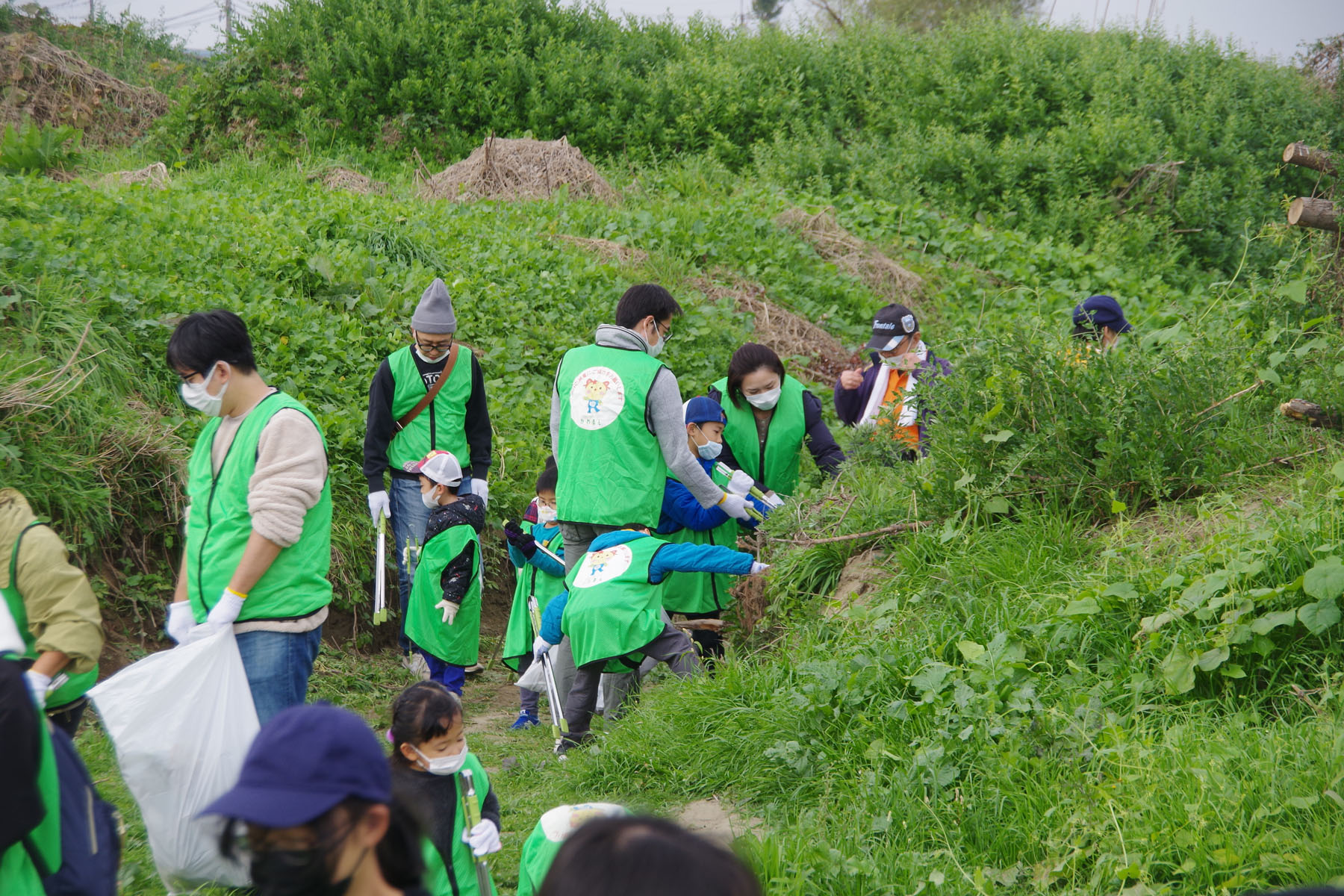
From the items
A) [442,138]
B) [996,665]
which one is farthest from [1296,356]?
[442,138]

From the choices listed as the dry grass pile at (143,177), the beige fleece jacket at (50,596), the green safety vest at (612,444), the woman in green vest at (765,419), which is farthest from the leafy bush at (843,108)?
the beige fleece jacket at (50,596)

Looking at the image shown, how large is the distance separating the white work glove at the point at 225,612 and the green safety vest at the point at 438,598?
2.26 meters

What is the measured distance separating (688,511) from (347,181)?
7.96 metres

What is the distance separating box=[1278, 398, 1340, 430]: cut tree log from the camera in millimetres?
4492

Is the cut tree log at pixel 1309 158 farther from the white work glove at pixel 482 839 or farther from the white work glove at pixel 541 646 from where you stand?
the white work glove at pixel 482 839

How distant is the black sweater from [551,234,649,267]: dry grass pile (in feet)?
14.6

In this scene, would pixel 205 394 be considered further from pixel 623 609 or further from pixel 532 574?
pixel 532 574

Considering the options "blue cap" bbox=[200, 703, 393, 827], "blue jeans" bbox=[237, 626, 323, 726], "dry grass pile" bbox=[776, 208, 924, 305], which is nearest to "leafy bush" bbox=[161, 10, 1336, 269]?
"dry grass pile" bbox=[776, 208, 924, 305]

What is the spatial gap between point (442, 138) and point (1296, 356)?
11747 mm

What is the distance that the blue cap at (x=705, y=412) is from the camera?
568 cm

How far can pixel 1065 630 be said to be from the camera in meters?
3.89

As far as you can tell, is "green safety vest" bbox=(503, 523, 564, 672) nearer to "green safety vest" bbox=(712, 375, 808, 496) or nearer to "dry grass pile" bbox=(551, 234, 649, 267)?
"green safety vest" bbox=(712, 375, 808, 496)

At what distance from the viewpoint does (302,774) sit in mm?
1632

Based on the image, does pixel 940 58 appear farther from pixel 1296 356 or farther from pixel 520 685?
pixel 520 685
